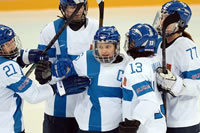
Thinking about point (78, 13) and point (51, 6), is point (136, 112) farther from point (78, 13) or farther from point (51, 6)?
point (51, 6)

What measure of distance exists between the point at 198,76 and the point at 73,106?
87 cm

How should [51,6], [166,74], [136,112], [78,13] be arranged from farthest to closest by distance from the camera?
1. [51,6]
2. [78,13]
3. [166,74]
4. [136,112]

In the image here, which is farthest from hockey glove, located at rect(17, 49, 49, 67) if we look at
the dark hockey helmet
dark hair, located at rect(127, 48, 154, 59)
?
dark hair, located at rect(127, 48, 154, 59)

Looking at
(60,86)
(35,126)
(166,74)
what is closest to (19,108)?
(60,86)

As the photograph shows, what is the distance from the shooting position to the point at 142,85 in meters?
1.95

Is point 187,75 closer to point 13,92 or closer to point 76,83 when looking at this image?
point 76,83

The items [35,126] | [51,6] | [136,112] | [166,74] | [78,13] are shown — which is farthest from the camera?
[51,6]

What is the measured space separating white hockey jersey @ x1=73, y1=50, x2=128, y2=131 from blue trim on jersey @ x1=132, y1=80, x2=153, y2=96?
0.81 feet

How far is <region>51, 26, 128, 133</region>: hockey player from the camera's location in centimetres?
217

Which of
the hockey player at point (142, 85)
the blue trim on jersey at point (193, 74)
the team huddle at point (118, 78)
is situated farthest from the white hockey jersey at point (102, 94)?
the blue trim on jersey at point (193, 74)

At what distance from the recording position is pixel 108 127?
2.23 meters

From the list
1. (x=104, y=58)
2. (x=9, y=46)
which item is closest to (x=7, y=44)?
(x=9, y=46)

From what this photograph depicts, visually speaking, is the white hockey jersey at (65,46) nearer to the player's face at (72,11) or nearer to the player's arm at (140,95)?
the player's face at (72,11)

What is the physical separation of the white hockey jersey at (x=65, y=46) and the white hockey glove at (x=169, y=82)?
722 mm
